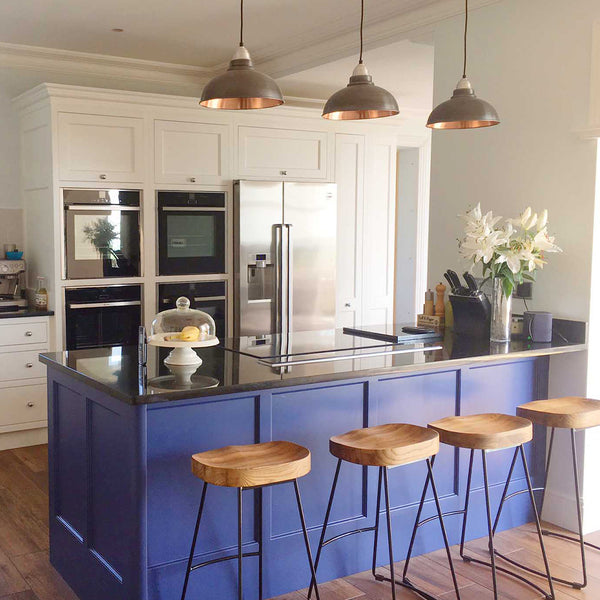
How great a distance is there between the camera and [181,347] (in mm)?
2988

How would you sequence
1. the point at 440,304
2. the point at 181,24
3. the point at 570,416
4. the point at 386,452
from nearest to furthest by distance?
the point at 386,452 < the point at 570,416 < the point at 440,304 < the point at 181,24

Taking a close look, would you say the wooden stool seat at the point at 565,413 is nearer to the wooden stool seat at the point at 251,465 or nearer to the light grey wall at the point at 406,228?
the wooden stool seat at the point at 251,465

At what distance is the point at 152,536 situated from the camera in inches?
110

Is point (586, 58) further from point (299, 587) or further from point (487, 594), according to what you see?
point (299, 587)

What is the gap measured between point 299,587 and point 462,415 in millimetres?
1078

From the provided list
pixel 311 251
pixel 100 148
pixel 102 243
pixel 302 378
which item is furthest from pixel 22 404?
pixel 302 378

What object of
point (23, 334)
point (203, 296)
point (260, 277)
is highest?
point (260, 277)

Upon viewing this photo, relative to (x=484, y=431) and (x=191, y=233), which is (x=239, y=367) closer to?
(x=484, y=431)

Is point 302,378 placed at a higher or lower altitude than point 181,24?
lower

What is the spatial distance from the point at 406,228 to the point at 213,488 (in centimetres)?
487

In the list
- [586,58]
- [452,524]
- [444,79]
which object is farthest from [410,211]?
[452,524]

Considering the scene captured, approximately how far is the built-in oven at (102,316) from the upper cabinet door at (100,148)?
29.2 inches

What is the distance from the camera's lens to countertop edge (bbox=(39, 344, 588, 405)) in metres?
2.63

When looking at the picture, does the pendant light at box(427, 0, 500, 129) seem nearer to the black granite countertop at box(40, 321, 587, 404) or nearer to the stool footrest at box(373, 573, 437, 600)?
the black granite countertop at box(40, 321, 587, 404)
